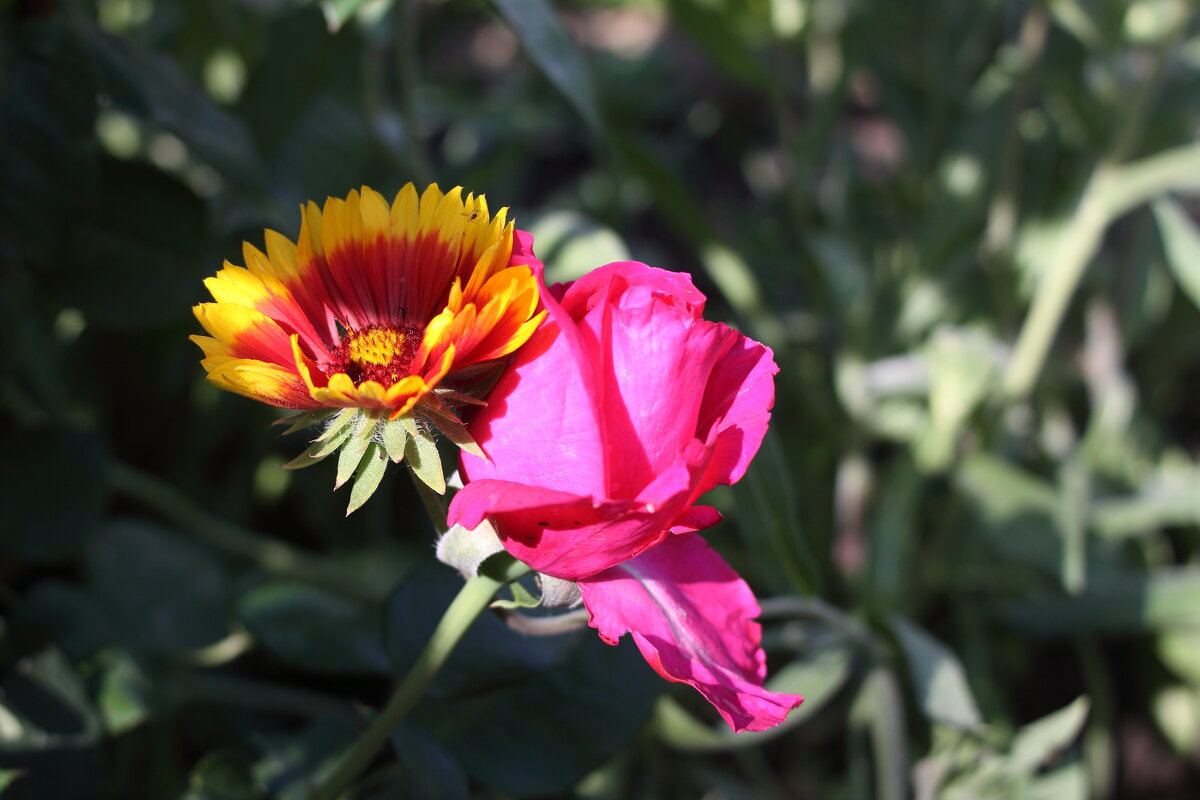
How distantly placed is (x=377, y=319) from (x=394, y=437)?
6 cm

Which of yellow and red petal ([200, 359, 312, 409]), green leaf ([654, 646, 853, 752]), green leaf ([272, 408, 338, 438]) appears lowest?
green leaf ([654, 646, 853, 752])

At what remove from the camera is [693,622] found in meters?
0.35

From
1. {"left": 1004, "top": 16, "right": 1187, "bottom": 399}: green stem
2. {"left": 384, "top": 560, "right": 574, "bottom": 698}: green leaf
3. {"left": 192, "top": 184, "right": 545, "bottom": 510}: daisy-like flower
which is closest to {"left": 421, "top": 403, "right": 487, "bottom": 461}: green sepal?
{"left": 192, "top": 184, "right": 545, "bottom": 510}: daisy-like flower

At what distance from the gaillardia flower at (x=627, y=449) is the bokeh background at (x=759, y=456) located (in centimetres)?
14

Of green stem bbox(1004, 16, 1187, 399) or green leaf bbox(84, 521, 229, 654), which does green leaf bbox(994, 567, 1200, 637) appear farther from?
A: green leaf bbox(84, 521, 229, 654)

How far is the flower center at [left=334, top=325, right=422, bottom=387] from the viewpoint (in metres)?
0.36

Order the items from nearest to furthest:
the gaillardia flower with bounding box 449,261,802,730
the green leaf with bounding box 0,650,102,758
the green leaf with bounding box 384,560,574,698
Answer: the gaillardia flower with bounding box 449,261,802,730, the green leaf with bounding box 384,560,574,698, the green leaf with bounding box 0,650,102,758

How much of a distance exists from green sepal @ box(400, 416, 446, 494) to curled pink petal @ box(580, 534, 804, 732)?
0.21 feet

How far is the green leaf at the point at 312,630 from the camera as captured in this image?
0.58 m

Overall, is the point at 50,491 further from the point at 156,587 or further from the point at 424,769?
the point at 424,769

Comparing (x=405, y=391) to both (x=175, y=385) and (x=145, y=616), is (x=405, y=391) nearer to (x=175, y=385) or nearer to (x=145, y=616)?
(x=145, y=616)

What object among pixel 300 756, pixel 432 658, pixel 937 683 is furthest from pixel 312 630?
pixel 937 683

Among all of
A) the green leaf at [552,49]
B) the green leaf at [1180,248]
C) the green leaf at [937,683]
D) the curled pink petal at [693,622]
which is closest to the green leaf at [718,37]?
the green leaf at [552,49]

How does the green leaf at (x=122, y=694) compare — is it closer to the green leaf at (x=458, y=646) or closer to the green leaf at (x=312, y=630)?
the green leaf at (x=312, y=630)
